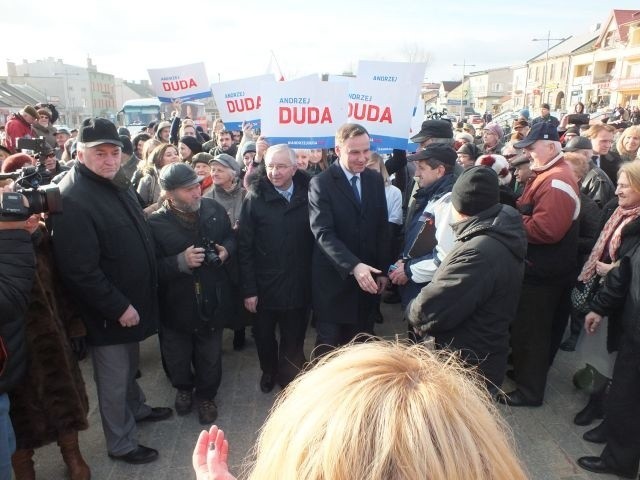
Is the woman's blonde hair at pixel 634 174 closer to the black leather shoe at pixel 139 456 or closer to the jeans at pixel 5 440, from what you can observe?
the black leather shoe at pixel 139 456

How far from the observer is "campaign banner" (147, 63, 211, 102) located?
8500 mm

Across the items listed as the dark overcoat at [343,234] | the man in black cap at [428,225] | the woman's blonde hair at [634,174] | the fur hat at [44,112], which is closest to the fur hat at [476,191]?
the man in black cap at [428,225]

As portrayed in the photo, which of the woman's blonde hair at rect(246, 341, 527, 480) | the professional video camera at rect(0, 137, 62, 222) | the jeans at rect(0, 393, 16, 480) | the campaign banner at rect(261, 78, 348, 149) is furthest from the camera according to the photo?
the campaign banner at rect(261, 78, 348, 149)

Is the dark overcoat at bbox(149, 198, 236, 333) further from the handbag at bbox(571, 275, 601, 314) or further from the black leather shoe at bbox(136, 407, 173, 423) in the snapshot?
the handbag at bbox(571, 275, 601, 314)

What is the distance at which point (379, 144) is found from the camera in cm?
503

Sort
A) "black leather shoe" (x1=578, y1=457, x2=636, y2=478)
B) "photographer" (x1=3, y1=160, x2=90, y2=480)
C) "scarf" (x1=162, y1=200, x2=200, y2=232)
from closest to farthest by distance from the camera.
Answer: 1. "photographer" (x1=3, y1=160, x2=90, y2=480)
2. "black leather shoe" (x1=578, y1=457, x2=636, y2=478)
3. "scarf" (x1=162, y1=200, x2=200, y2=232)

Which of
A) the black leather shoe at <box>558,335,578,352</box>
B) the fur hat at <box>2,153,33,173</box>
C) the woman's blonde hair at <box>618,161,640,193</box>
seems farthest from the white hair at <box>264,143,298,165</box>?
the black leather shoe at <box>558,335,578,352</box>

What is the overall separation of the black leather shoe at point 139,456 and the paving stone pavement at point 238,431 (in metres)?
0.04

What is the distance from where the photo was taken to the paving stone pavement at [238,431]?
3.03 m

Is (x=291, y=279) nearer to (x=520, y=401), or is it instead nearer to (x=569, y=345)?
(x=520, y=401)

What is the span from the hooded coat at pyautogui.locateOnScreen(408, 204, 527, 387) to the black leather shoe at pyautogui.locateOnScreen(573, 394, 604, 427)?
130cm

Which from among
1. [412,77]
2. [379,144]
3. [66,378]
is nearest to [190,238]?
[66,378]

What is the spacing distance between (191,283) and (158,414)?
108cm

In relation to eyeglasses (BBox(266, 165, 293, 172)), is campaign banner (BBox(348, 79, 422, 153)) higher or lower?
higher
